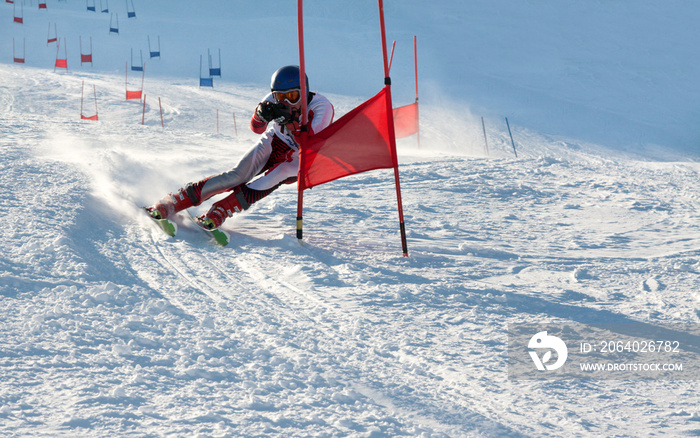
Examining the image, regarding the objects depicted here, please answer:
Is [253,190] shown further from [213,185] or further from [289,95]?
[289,95]

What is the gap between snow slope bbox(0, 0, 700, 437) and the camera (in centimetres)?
248

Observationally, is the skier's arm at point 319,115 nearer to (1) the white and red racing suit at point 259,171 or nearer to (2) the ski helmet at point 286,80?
(1) the white and red racing suit at point 259,171

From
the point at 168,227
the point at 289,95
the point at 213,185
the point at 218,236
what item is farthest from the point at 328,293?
the point at 289,95

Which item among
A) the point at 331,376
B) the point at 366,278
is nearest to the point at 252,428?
the point at 331,376

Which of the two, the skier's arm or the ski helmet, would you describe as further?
the ski helmet

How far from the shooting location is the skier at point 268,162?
5207 mm

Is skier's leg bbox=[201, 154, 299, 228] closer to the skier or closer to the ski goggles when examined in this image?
the skier

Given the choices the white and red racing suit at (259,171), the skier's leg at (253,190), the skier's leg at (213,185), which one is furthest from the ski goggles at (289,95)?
the skier's leg at (253,190)

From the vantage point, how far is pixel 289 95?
17.6 feet

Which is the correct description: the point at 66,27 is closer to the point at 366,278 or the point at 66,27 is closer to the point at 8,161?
the point at 8,161

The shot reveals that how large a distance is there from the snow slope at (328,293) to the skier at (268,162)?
0.23 meters

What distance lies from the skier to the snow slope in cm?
23

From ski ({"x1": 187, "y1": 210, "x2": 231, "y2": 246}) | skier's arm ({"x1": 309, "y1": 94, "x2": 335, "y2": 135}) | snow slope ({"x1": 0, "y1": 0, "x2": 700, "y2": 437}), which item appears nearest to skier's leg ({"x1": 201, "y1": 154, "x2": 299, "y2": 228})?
ski ({"x1": 187, "y1": 210, "x2": 231, "y2": 246})

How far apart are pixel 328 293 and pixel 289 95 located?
214cm
